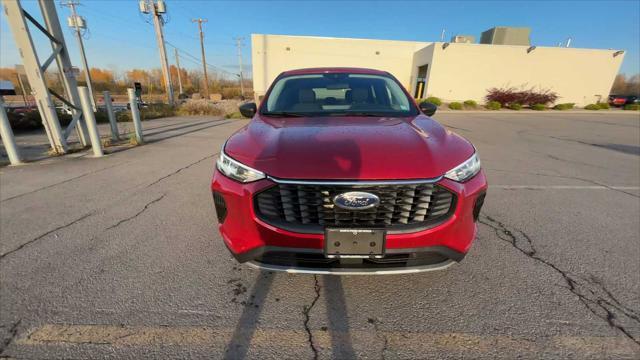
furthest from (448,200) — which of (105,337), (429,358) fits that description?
(105,337)

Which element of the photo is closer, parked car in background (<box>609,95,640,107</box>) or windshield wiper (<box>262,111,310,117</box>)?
windshield wiper (<box>262,111,310,117</box>)

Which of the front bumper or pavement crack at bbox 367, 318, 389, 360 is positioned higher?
the front bumper

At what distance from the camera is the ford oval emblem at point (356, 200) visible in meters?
1.52

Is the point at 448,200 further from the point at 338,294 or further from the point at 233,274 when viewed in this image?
the point at 233,274

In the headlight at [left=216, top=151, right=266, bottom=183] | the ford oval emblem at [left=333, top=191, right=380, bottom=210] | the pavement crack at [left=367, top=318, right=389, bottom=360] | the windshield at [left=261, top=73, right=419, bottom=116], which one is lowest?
the pavement crack at [left=367, top=318, right=389, bottom=360]

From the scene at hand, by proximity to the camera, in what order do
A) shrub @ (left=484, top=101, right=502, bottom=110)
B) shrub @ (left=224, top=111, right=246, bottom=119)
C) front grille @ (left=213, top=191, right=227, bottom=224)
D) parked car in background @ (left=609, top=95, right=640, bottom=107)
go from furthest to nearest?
parked car in background @ (left=609, top=95, right=640, bottom=107), shrub @ (left=484, top=101, right=502, bottom=110), shrub @ (left=224, top=111, right=246, bottom=119), front grille @ (left=213, top=191, right=227, bottom=224)

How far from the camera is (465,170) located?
68.6 inches

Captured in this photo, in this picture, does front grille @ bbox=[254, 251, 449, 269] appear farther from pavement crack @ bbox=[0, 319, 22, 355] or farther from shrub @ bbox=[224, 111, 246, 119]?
shrub @ bbox=[224, 111, 246, 119]

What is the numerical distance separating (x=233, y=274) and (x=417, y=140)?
170 centimetres

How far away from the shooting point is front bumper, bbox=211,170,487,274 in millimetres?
1569

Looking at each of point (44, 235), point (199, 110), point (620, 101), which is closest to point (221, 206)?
point (44, 235)

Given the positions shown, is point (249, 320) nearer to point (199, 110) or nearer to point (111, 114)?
point (111, 114)

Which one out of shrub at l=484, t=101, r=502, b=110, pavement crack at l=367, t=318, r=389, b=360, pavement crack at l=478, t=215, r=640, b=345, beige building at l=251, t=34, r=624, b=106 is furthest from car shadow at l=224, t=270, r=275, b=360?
beige building at l=251, t=34, r=624, b=106

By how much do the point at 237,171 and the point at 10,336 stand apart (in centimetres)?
159
